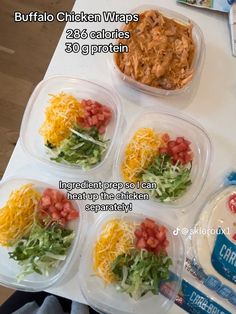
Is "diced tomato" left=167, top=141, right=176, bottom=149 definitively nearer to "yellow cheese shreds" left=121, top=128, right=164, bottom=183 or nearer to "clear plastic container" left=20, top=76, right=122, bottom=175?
"yellow cheese shreds" left=121, top=128, right=164, bottom=183

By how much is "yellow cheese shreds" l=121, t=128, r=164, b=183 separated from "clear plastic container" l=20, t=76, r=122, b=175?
5 centimetres

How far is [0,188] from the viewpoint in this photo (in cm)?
99

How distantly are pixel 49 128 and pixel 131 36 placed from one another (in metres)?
0.32

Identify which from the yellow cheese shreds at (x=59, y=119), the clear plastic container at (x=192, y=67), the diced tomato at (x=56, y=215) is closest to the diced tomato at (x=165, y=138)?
the clear plastic container at (x=192, y=67)

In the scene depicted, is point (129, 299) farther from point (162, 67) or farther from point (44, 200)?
point (162, 67)

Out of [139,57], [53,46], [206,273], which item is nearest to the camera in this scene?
[206,273]

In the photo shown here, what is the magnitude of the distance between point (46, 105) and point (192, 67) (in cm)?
39

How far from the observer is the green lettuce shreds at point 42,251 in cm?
93

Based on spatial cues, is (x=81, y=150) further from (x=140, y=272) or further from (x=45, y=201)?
(x=140, y=272)

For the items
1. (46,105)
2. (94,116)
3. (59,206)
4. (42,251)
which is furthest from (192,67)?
(42,251)

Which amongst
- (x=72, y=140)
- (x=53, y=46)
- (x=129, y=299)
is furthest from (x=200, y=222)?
(x=53, y=46)

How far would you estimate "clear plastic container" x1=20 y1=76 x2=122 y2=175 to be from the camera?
3.29 feet

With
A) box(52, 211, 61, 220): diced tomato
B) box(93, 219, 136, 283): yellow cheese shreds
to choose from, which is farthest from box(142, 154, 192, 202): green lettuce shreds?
box(52, 211, 61, 220): diced tomato

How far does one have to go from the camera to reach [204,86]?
42.6 inches
